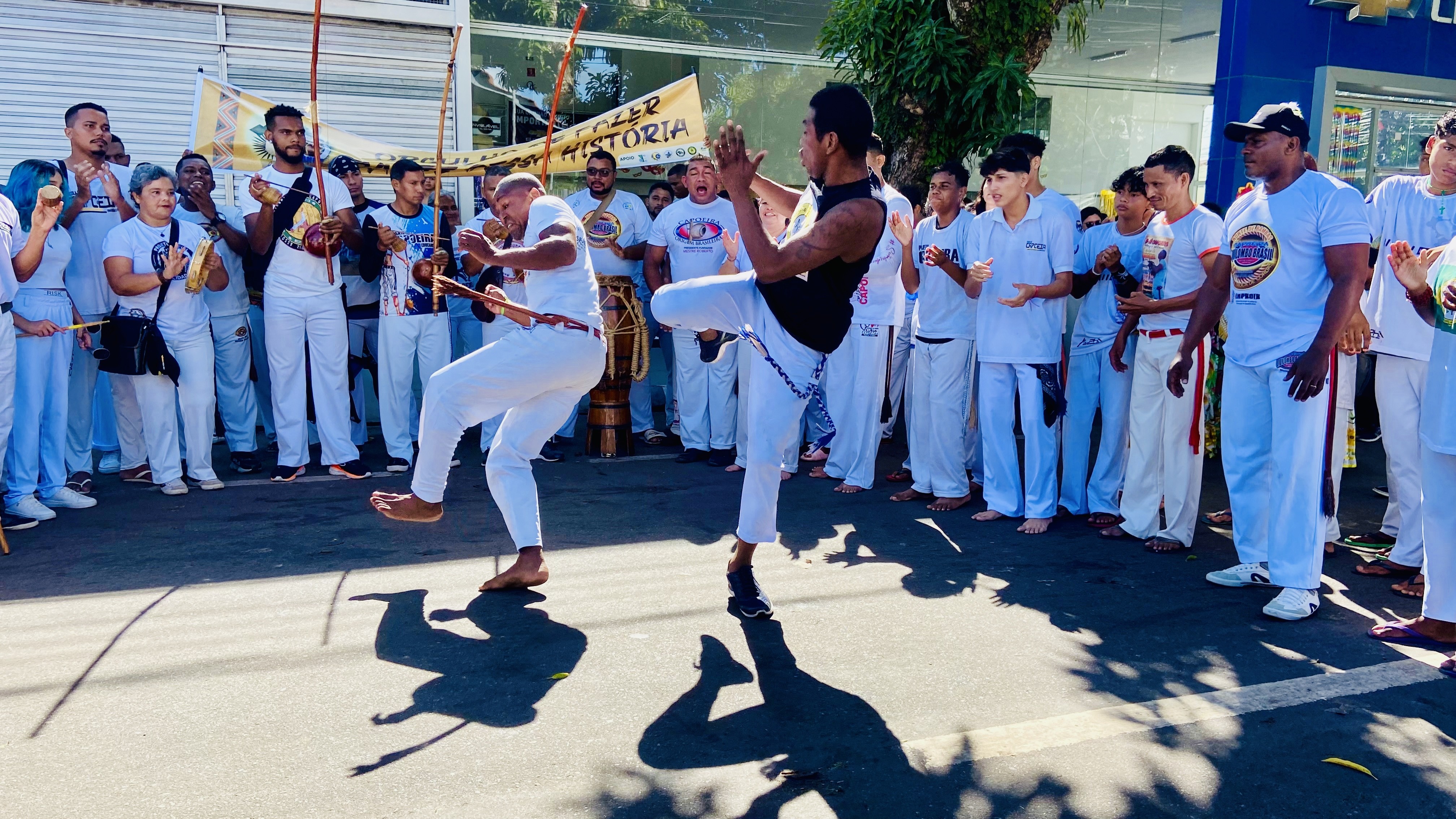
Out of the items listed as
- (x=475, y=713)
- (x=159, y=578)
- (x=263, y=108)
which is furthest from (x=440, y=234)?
(x=475, y=713)

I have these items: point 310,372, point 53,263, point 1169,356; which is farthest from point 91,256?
point 1169,356

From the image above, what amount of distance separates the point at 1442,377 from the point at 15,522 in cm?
738

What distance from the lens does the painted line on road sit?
361 centimetres

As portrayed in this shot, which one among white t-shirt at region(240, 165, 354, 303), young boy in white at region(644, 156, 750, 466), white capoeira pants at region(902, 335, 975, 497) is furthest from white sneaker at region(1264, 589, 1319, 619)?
white t-shirt at region(240, 165, 354, 303)

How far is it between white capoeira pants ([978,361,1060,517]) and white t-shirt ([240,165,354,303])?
455cm

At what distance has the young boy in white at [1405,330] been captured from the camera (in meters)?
5.80

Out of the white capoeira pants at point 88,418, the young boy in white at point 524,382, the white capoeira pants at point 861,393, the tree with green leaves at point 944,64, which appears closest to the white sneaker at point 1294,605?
the white capoeira pants at point 861,393

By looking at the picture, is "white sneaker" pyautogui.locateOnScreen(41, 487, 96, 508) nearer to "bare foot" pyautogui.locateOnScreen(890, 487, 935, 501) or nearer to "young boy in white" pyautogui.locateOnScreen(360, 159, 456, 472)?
"young boy in white" pyautogui.locateOnScreen(360, 159, 456, 472)

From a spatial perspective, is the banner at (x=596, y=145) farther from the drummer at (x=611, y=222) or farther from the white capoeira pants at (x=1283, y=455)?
the white capoeira pants at (x=1283, y=455)

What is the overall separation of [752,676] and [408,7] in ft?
29.9

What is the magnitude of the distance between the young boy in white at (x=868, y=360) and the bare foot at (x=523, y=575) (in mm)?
2901

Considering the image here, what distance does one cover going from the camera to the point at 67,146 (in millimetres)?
10094

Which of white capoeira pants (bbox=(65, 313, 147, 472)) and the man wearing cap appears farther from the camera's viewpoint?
white capoeira pants (bbox=(65, 313, 147, 472))

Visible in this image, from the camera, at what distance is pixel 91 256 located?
292 inches
